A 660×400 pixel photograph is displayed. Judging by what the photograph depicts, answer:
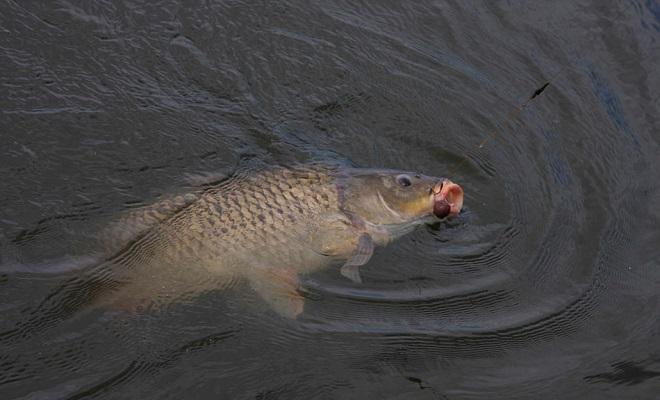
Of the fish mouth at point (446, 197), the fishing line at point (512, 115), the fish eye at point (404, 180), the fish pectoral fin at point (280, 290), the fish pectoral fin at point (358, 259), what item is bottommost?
the fish pectoral fin at point (280, 290)

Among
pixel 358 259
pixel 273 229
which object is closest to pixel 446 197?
pixel 358 259

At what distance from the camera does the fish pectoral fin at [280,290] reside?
4922mm

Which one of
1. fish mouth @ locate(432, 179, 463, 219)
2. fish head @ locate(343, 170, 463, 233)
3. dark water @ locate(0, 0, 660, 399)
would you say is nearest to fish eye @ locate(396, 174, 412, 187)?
fish head @ locate(343, 170, 463, 233)

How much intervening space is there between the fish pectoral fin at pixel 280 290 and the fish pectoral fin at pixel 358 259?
1.09ft

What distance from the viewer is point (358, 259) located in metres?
5.33

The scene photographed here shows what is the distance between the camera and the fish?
4.99 meters

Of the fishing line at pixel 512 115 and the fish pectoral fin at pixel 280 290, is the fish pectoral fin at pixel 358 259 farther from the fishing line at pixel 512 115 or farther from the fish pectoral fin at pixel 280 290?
the fishing line at pixel 512 115

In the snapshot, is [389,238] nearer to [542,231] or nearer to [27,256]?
[542,231]

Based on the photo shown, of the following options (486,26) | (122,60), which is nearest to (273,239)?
(122,60)

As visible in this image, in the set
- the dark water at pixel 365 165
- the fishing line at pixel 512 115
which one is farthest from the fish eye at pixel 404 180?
the fishing line at pixel 512 115

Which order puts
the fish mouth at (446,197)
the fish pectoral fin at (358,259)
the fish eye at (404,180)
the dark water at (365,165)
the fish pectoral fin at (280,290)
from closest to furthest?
1. the dark water at (365,165)
2. the fish pectoral fin at (280,290)
3. the fish pectoral fin at (358,259)
4. the fish mouth at (446,197)
5. the fish eye at (404,180)

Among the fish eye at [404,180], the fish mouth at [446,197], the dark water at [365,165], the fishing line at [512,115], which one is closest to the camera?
the dark water at [365,165]

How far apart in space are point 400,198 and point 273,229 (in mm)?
953

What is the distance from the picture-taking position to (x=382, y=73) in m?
7.00
